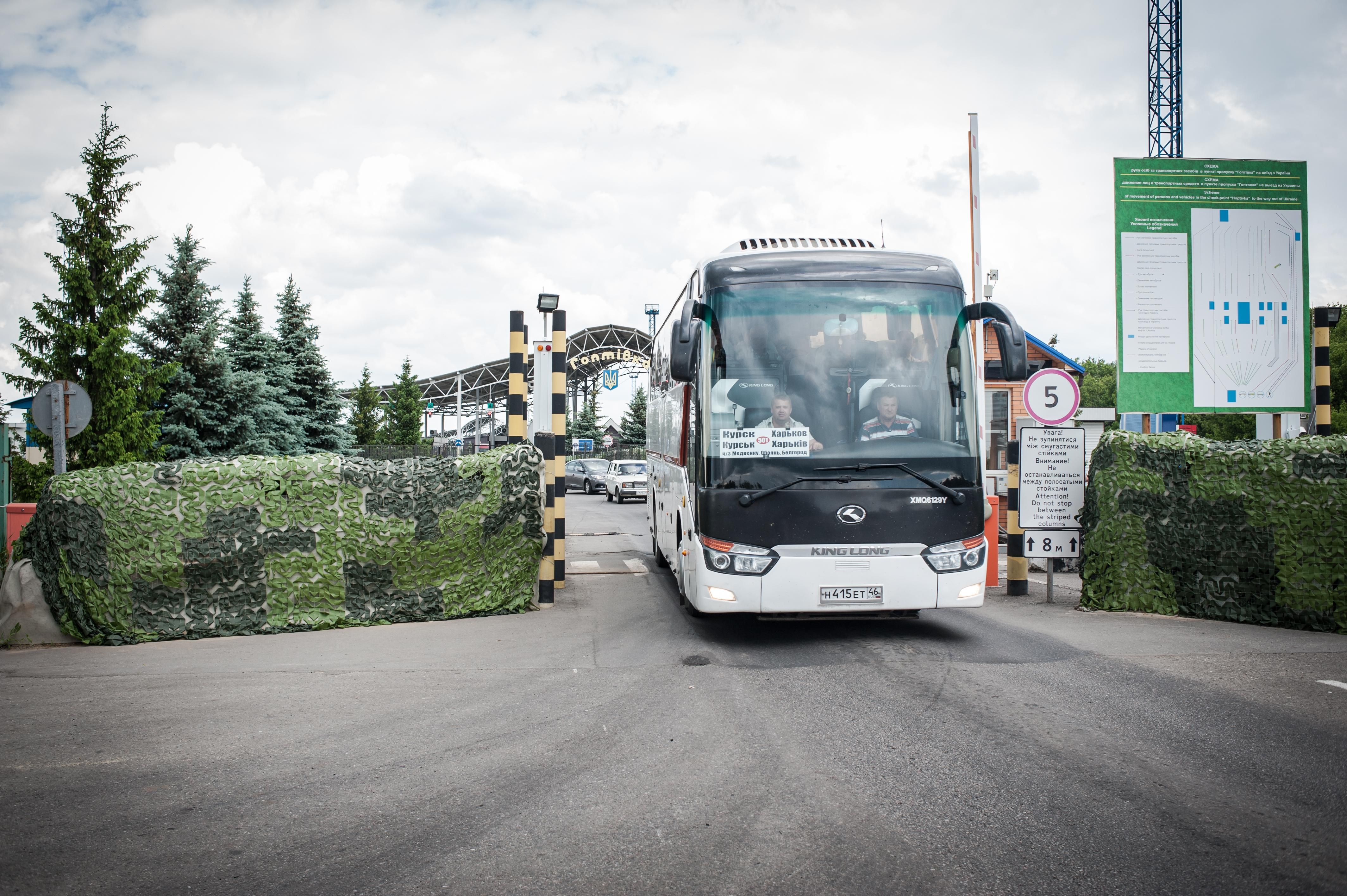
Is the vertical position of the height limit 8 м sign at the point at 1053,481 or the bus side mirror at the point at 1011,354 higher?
the bus side mirror at the point at 1011,354

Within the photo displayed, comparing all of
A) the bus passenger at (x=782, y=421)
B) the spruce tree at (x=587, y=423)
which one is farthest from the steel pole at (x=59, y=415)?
the spruce tree at (x=587, y=423)

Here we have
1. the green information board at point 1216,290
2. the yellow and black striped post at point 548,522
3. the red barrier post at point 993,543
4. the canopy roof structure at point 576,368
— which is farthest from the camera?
the canopy roof structure at point 576,368

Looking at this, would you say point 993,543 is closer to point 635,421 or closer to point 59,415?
point 59,415

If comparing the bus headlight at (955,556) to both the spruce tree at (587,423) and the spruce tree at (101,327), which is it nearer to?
the spruce tree at (101,327)

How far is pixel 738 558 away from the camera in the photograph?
7.39 m

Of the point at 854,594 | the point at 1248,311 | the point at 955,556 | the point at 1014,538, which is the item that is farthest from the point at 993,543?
the point at 1248,311

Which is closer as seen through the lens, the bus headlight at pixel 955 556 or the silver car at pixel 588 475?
the bus headlight at pixel 955 556

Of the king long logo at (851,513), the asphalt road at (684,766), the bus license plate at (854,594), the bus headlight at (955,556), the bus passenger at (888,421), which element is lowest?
the asphalt road at (684,766)

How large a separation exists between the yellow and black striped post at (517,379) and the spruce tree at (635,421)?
197 feet

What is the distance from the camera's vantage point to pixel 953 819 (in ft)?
12.9

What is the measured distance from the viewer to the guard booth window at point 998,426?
98.5 ft

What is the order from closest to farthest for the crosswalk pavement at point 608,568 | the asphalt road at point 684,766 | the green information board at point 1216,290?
1. the asphalt road at point 684,766
2. the crosswalk pavement at point 608,568
3. the green information board at point 1216,290

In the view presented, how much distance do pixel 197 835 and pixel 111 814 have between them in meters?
0.58

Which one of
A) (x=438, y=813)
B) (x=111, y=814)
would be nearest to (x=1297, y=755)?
(x=438, y=813)
